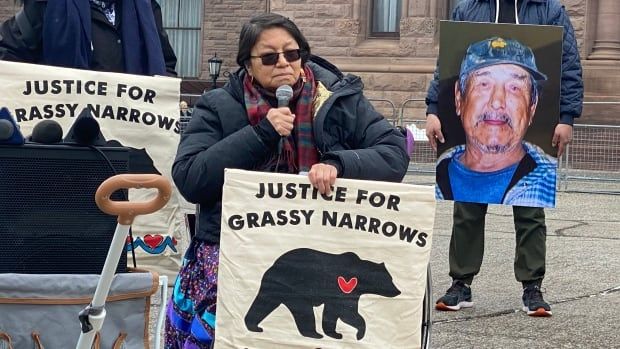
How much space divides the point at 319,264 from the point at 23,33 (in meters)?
2.61

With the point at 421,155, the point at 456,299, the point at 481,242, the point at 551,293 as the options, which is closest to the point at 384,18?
the point at 421,155

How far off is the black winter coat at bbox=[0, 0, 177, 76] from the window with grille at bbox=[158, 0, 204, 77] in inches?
1009

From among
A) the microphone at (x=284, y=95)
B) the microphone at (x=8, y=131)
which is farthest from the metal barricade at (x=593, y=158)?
the microphone at (x=8, y=131)

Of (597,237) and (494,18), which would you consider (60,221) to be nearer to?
(494,18)

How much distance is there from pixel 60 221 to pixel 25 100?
1.47 meters

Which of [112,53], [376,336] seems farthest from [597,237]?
[376,336]

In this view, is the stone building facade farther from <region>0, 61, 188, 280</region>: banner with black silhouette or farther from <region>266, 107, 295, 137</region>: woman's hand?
<region>266, 107, 295, 137</region>: woman's hand

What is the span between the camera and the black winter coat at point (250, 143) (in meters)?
3.79

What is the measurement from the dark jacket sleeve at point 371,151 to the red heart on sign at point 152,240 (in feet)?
5.06

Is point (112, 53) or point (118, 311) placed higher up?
point (112, 53)

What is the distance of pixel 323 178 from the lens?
334cm

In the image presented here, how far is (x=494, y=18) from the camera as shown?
20.0ft

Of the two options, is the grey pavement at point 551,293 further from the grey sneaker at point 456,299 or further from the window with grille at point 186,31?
the window with grille at point 186,31

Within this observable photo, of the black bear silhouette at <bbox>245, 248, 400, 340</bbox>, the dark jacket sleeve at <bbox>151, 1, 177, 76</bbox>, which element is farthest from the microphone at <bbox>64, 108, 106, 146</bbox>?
the dark jacket sleeve at <bbox>151, 1, 177, 76</bbox>
